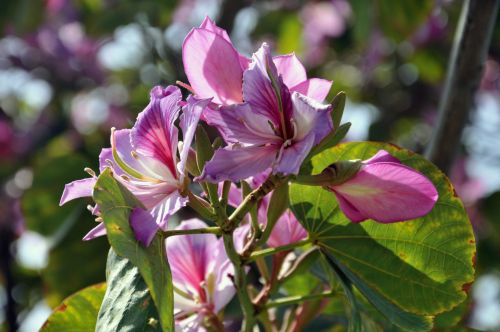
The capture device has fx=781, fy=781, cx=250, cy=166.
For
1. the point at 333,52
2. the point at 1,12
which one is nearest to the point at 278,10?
the point at 333,52

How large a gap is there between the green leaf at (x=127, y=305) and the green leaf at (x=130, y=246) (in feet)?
0.09

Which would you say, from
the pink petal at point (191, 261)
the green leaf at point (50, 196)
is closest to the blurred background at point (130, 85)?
the green leaf at point (50, 196)

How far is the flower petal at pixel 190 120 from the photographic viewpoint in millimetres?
843

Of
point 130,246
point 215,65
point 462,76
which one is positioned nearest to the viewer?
point 130,246

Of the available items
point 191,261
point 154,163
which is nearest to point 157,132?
point 154,163

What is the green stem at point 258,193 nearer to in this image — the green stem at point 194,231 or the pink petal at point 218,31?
the green stem at point 194,231

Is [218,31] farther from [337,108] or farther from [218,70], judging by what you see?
[337,108]

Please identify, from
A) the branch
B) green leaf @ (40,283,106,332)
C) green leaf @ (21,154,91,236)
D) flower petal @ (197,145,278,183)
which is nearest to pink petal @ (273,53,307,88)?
flower petal @ (197,145,278,183)

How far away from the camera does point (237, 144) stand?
890 millimetres

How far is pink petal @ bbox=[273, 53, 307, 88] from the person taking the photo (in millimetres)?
947

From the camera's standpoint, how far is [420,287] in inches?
39.0

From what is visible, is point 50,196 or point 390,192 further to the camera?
point 50,196

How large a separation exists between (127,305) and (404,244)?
367 mm

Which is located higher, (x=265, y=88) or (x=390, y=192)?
(x=265, y=88)
